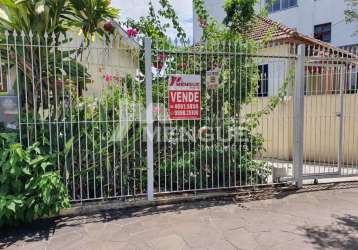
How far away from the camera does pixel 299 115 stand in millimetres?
5895

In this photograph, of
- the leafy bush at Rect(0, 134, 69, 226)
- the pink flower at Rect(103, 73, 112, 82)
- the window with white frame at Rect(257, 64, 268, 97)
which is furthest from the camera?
the window with white frame at Rect(257, 64, 268, 97)

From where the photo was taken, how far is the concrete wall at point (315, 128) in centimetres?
617

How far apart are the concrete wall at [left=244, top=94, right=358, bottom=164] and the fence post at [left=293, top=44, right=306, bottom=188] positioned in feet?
0.60

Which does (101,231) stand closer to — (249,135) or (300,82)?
(249,135)

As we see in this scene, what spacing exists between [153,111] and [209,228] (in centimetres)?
202

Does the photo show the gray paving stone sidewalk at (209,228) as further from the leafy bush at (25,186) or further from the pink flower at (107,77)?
the pink flower at (107,77)

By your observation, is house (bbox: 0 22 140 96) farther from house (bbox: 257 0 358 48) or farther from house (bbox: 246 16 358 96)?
house (bbox: 257 0 358 48)

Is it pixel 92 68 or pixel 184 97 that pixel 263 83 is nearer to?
pixel 184 97

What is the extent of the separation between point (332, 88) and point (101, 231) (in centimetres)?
530

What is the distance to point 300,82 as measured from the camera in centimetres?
586

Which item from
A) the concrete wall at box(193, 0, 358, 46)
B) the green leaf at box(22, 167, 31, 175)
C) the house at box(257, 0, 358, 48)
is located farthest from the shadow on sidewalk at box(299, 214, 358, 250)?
the house at box(257, 0, 358, 48)

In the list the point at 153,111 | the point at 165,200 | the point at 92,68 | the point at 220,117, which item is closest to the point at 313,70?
the point at 220,117

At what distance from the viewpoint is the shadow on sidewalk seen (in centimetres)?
379

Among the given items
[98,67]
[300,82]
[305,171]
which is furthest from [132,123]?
[305,171]
